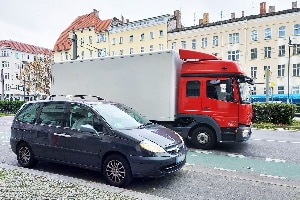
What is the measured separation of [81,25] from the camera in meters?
64.4

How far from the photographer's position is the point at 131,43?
57031mm

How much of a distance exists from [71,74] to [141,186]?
6810 mm

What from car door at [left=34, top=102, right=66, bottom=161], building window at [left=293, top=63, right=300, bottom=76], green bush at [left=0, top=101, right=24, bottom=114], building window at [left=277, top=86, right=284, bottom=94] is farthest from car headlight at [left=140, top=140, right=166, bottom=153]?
building window at [left=293, top=63, right=300, bottom=76]

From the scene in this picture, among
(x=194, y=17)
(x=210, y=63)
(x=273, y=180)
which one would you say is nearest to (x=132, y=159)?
(x=273, y=180)

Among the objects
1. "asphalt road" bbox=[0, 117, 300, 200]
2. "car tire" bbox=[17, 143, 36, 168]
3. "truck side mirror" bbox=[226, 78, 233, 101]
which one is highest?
"truck side mirror" bbox=[226, 78, 233, 101]

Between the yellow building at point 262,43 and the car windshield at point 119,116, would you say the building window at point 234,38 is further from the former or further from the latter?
the car windshield at point 119,116

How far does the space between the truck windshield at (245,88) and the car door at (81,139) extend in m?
4.90

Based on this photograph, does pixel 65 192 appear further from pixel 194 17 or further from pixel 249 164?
pixel 194 17

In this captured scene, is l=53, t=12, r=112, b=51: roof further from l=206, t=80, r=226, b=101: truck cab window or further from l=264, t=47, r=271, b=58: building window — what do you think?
l=206, t=80, r=226, b=101: truck cab window

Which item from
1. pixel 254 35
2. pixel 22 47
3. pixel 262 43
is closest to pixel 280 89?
pixel 262 43

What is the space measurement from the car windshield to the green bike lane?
2.07 meters

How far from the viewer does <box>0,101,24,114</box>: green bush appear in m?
32.7

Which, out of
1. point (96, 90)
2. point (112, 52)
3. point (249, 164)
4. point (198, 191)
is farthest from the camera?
point (112, 52)

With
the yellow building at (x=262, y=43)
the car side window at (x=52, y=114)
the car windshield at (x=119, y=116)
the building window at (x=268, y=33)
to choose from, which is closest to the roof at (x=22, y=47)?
the yellow building at (x=262, y=43)
